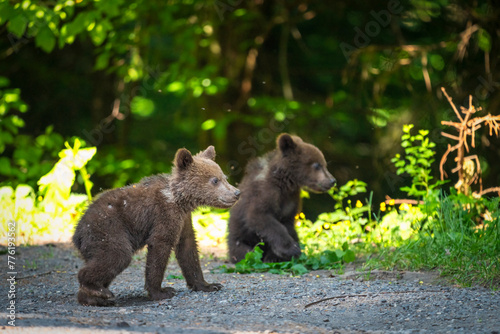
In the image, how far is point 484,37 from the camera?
11.0m

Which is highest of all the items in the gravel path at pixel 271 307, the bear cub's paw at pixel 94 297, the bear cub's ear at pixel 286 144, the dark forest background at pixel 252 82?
the dark forest background at pixel 252 82

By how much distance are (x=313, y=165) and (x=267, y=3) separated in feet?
20.9

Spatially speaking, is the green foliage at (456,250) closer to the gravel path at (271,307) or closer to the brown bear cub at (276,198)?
the gravel path at (271,307)

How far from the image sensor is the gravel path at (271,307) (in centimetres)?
409

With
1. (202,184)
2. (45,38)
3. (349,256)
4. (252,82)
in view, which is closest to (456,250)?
(349,256)

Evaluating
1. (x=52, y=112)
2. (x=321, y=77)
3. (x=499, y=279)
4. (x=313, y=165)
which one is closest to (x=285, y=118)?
(x=321, y=77)

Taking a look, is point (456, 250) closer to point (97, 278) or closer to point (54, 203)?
point (97, 278)

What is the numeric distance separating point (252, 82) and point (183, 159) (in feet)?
25.7

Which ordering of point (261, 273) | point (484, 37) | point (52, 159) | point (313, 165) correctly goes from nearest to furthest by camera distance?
point (261, 273) → point (313, 165) → point (484, 37) → point (52, 159)

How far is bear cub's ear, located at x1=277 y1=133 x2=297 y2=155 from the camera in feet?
25.5

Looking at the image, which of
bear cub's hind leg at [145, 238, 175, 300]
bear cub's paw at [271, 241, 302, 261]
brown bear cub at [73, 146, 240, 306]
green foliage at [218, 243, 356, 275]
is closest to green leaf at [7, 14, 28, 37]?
brown bear cub at [73, 146, 240, 306]

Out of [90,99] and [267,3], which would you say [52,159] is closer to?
[90,99]

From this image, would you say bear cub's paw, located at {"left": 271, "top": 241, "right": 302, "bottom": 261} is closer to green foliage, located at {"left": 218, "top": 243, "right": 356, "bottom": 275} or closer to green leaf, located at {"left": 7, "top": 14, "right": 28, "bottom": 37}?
green foliage, located at {"left": 218, "top": 243, "right": 356, "bottom": 275}

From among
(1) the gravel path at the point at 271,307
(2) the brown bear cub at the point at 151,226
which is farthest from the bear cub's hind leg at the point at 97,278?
(1) the gravel path at the point at 271,307
